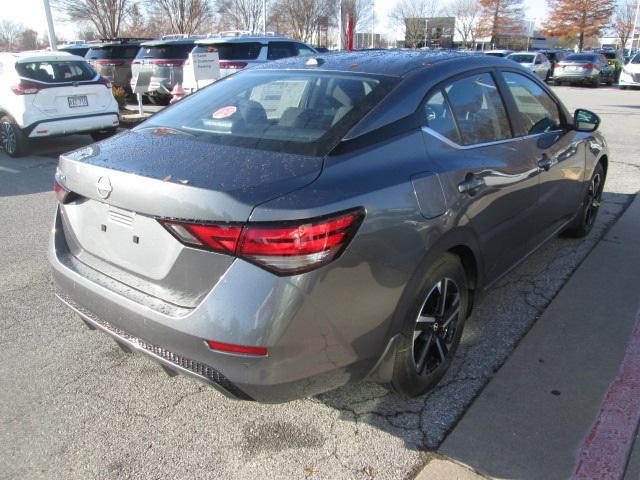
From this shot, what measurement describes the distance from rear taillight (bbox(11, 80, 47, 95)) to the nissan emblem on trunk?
24.9 feet

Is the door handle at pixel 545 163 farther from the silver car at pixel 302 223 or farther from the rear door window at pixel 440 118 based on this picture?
the rear door window at pixel 440 118

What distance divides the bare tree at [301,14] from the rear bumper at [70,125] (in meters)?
36.4

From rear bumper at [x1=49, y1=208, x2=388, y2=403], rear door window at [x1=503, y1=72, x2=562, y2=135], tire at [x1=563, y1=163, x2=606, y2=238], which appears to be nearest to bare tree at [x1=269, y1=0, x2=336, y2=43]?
tire at [x1=563, y1=163, x2=606, y2=238]

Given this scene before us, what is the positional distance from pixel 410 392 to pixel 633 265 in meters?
2.83

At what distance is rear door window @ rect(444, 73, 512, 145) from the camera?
2.91m

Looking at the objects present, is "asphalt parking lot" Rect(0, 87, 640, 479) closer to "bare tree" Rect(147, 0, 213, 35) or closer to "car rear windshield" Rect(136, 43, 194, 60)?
"car rear windshield" Rect(136, 43, 194, 60)

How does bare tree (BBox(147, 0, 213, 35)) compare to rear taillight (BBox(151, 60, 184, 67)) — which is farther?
bare tree (BBox(147, 0, 213, 35))

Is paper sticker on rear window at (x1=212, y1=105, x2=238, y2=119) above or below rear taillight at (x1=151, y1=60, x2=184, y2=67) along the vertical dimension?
above

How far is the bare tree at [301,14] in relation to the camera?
43219mm

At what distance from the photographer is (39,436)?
2.53 m

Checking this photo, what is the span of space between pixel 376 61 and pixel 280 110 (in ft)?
2.16

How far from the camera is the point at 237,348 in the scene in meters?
2.00

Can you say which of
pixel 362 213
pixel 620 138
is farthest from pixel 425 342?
pixel 620 138

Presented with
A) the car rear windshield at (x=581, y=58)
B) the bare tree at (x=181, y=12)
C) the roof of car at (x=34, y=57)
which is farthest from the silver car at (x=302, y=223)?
the bare tree at (x=181, y=12)
